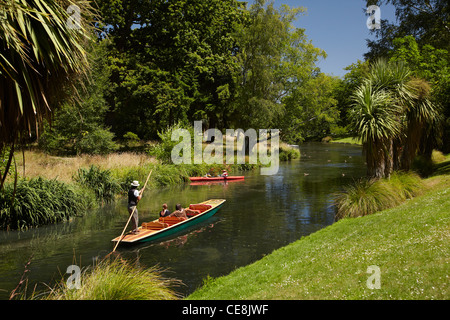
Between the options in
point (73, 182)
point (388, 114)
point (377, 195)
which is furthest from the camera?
point (73, 182)

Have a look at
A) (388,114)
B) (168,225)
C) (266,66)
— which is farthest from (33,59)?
(266,66)

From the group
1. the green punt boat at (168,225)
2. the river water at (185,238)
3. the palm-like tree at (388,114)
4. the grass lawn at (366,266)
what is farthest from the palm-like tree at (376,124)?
the green punt boat at (168,225)

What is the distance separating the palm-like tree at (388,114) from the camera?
15.8 m

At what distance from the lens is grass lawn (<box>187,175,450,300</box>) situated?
241 inches

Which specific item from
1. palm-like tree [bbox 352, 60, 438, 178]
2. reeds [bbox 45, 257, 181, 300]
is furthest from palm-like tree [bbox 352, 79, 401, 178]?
reeds [bbox 45, 257, 181, 300]

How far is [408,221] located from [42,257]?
11.0 metres

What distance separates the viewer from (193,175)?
102ft

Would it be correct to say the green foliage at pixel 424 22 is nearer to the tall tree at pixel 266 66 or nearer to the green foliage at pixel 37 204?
the tall tree at pixel 266 66

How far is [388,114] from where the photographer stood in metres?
16.0

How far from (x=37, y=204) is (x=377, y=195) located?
13.7m

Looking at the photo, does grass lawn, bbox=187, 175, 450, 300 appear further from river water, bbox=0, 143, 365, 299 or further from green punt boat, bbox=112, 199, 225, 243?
green punt boat, bbox=112, 199, 225, 243

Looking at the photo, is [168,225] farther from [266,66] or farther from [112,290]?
[266,66]
